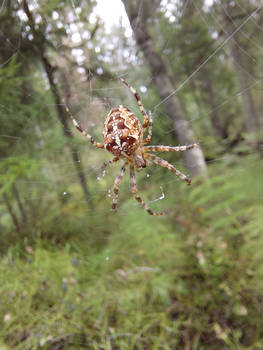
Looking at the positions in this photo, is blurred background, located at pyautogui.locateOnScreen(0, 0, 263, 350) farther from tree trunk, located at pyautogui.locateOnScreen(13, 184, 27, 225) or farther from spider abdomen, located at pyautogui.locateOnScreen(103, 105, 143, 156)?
spider abdomen, located at pyautogui.locateOnScreen(103, 105, 143, 156)

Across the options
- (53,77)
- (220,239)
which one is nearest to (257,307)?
(220,239)

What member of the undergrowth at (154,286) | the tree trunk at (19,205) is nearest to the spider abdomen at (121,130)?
the undergrowth at (154,286)

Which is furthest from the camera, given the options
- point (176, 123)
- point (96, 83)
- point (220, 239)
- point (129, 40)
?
point (176, 123)

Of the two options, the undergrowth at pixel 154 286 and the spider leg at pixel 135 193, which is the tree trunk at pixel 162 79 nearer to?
the spider leg at pixel 135 193

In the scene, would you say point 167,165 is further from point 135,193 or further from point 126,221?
point 126,221

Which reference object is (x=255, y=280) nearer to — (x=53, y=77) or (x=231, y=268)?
(x=231, y=268)
